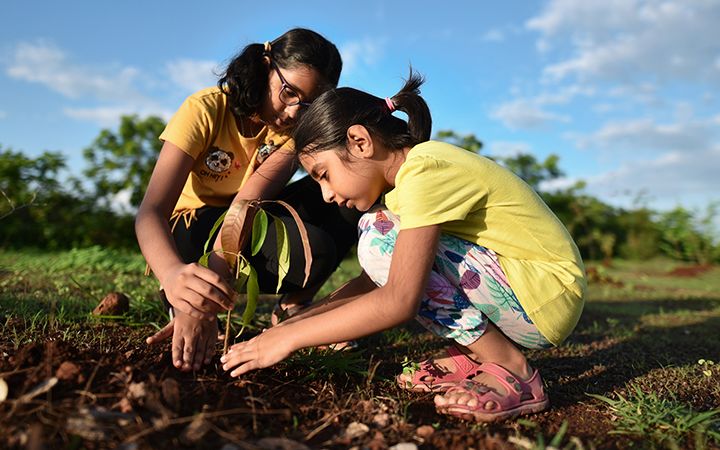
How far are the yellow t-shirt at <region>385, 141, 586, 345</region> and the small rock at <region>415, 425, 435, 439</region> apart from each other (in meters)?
0.64

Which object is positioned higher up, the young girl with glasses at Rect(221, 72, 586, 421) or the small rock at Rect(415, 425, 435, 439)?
the young girl with glasses at Rect(221, 72, 586, 421)

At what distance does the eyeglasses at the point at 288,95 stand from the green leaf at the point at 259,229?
0.81m

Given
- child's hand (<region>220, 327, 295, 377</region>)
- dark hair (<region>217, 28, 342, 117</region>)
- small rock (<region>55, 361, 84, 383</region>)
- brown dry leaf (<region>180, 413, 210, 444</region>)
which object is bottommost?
brown dry leaf (<region>180, 413, 210, 444</region>)

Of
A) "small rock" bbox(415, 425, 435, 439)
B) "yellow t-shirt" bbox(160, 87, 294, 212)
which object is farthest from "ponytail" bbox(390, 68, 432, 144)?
"small rock" bbox(415, 425, 435, 439)

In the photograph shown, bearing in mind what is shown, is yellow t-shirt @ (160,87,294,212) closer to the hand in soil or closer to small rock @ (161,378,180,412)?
the hand in soil

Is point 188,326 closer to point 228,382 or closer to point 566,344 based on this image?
point 228,382

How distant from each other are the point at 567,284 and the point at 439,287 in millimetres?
476

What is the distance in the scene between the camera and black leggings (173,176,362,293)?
2672 millimetres

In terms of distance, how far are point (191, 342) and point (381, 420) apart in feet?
2.35

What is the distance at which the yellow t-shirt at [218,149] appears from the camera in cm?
261

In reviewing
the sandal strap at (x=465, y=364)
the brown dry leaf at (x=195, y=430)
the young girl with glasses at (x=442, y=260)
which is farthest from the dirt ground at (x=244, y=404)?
the sandal strap at (x=465, y=364)

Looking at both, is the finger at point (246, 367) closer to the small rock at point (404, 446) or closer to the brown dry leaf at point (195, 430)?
the brown dry leaf at point (195, 430)

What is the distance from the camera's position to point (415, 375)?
205cm

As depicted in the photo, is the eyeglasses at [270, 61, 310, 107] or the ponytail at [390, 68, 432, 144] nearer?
the ponytail at [390, 68, 432, 144]
